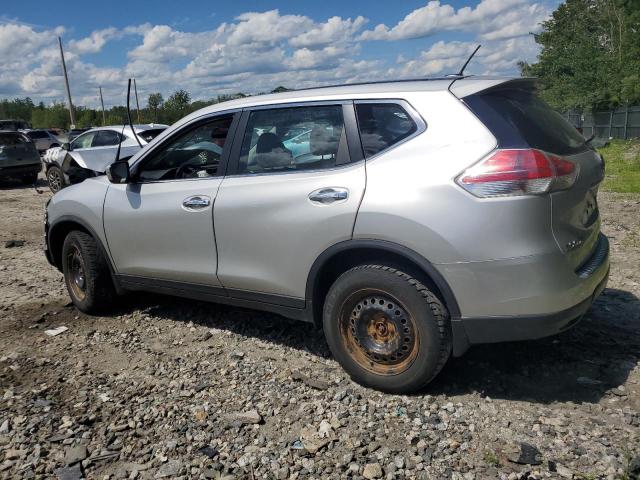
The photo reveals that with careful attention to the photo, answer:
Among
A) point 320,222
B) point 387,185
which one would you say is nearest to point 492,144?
point 387,185

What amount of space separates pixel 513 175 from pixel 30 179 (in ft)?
58.1

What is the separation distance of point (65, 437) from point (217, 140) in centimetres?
221

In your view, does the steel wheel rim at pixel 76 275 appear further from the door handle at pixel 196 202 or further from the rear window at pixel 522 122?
the rear window at pixel 522 122

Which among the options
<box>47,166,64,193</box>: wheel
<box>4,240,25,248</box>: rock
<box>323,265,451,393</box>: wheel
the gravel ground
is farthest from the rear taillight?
<box>47,166,64,193</box>: wheel

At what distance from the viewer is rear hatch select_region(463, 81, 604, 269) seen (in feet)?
10.2

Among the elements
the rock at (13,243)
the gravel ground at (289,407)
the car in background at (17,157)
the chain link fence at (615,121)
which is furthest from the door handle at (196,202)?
the chain link fence at (615,121)

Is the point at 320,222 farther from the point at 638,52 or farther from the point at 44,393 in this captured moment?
the point at 638,52

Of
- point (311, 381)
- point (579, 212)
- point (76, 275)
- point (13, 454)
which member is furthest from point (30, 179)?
point (579, 212)

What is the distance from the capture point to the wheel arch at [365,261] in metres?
3.19

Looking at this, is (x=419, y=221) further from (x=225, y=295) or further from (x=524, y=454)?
(x=225, y=295)

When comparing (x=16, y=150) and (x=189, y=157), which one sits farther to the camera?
(x=16, y=150)

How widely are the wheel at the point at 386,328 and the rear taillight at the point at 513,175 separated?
2.15 feet

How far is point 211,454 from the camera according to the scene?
309cm

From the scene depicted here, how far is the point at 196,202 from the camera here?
163 inches
